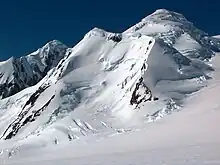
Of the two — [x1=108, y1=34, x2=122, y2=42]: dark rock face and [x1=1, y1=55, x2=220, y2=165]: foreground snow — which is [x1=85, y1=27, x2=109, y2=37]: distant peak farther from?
[x1=1, y1=55, x2=220, y2=165]: foreground snow

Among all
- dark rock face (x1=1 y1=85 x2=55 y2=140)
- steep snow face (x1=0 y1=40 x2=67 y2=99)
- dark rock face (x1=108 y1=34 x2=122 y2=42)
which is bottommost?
dark rock face (x1=1 y1=85 x2=55 y2=140)

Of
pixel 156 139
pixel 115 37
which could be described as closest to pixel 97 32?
pixel 115 37

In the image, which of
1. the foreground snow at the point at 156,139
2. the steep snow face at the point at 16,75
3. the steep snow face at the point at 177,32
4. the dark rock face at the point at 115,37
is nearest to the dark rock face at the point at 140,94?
the foreground snow at the point at 156,139

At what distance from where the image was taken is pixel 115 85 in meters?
67.1

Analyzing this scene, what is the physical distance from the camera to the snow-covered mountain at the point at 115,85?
53.2 metres

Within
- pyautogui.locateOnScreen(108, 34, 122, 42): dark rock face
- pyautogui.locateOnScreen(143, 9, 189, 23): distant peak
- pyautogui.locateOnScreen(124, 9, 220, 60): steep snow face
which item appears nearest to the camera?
pyautogui.locateOnScreen(124, 9, 220, 60): steep snow face

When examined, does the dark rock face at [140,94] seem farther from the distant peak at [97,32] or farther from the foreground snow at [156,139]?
the distant peak at [97,32]

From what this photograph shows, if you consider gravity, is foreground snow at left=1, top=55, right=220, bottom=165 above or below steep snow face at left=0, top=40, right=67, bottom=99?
below

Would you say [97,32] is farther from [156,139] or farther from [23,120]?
[156,139]

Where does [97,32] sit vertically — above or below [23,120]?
above

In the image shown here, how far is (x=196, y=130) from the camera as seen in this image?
39656mm

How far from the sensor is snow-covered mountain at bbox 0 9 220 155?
174 ft

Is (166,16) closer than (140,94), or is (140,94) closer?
(140,94)

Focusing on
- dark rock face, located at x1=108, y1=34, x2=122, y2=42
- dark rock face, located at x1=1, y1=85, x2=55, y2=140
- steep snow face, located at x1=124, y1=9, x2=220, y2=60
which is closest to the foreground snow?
dark rock face, located at x1=1, y1=85, x2=55, y2=140
